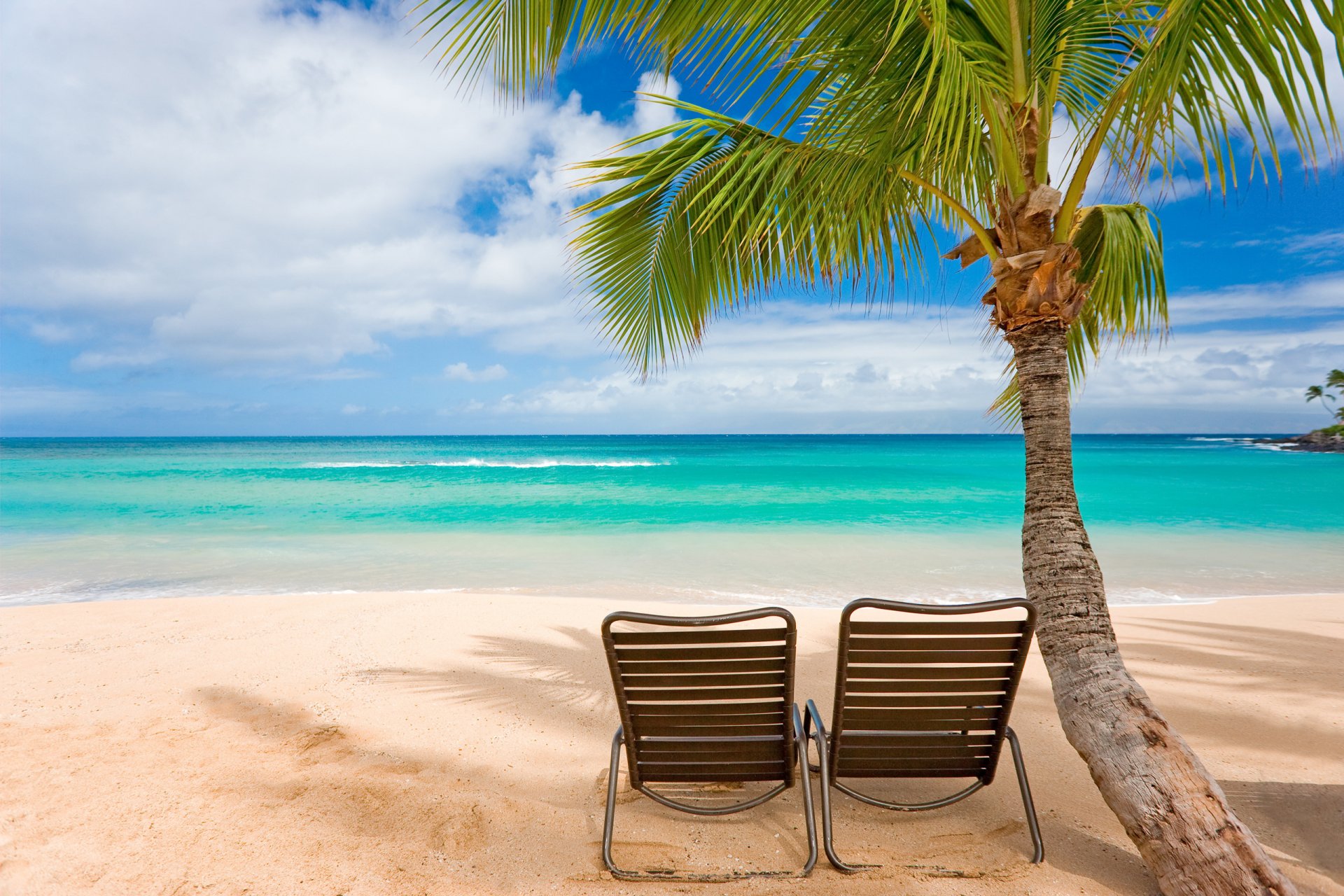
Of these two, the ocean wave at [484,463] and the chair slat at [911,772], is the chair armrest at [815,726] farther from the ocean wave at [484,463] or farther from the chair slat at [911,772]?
the ocean wave at [484,463]

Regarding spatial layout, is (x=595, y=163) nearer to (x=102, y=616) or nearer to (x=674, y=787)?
(x=674, y=787)

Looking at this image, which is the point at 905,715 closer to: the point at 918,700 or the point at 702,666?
the point at 918,700

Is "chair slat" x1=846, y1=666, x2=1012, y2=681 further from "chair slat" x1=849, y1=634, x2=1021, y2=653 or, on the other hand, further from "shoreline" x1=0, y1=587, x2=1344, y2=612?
"shoreline" x1=0, y1=587, x2=1344, y2=612

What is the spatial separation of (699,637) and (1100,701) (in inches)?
69.1

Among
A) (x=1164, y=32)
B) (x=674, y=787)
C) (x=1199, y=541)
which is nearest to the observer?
(x=1164, y=32)

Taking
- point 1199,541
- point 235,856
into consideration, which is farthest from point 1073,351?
point 1199,541

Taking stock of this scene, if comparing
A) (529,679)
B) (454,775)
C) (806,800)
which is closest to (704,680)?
(806,800)

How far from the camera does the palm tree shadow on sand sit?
4.40 meters

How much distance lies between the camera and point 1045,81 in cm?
387

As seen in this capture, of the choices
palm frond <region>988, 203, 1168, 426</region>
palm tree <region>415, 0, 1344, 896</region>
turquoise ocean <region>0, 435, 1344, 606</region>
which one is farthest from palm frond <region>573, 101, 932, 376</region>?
turquoise ocean <region>0, 435, 1344, 606</region>

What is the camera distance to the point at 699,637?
249 centimetres

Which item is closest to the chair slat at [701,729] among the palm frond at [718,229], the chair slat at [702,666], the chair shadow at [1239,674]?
the chair slat at [702,666]

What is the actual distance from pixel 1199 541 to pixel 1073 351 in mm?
9906

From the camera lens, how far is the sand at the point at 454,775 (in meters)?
2.61
